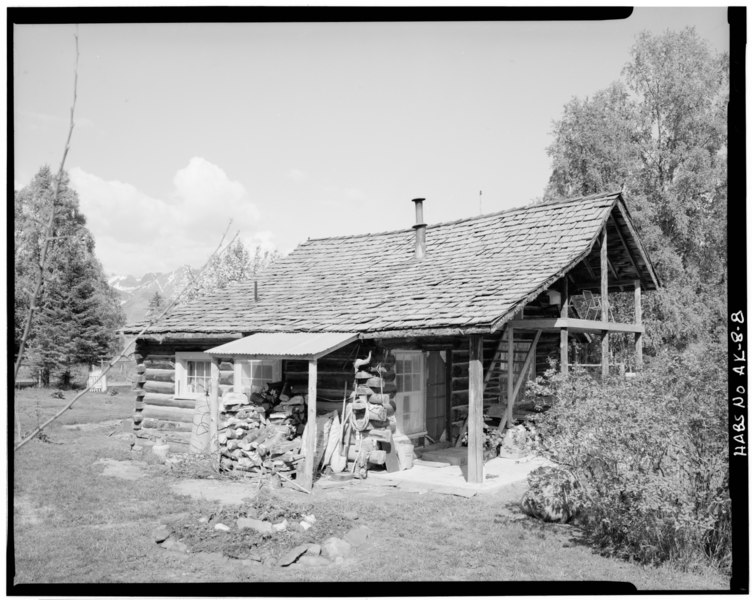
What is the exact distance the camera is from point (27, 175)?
5.63 m

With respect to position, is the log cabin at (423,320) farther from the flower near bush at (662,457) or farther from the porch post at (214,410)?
the flower near bush at (662,457)

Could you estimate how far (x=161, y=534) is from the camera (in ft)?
23.4

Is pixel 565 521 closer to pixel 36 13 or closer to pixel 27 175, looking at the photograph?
pixel 27 175

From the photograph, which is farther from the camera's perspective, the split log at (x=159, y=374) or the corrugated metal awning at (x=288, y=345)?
the split log at (x=159, y=374)

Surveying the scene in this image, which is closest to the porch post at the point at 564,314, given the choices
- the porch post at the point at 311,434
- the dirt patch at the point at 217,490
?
the porch post at the point at 311,434

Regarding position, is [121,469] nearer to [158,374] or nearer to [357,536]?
[158,374]

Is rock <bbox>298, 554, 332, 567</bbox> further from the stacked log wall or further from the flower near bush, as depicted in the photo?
the stacked log wall

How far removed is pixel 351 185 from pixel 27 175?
23.6 ft

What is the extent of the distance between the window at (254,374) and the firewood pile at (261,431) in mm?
907

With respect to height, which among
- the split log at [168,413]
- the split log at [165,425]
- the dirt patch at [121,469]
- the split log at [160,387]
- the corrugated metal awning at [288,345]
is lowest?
the dirt patch at [121,469]

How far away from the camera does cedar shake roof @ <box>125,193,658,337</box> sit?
10.5 metres

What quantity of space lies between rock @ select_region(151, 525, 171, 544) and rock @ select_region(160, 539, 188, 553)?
0.07 m

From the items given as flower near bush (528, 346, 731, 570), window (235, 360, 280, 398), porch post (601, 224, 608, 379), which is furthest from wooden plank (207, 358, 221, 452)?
porch post (601, 224, 608, 379)

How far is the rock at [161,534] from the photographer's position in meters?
7.03
